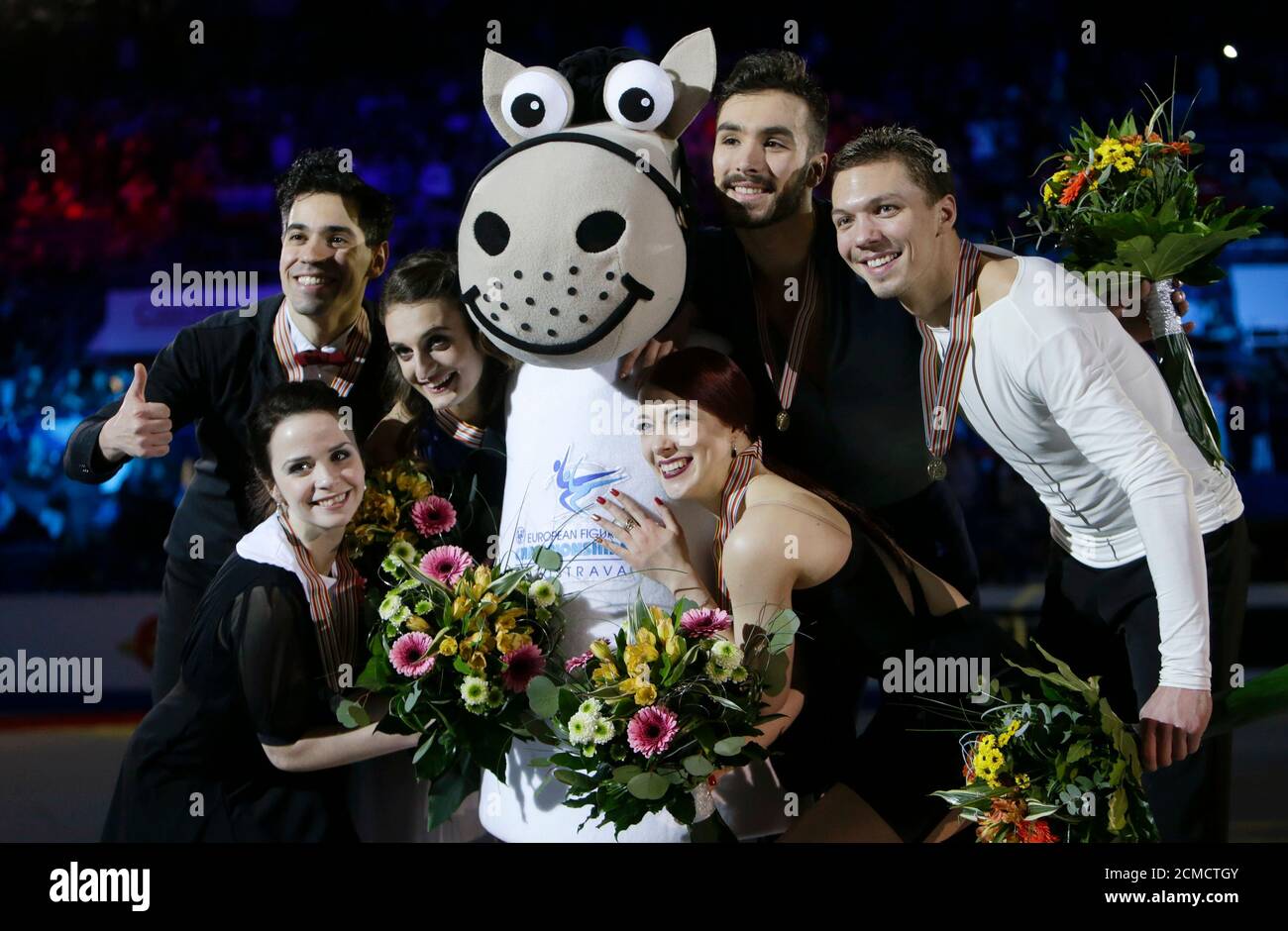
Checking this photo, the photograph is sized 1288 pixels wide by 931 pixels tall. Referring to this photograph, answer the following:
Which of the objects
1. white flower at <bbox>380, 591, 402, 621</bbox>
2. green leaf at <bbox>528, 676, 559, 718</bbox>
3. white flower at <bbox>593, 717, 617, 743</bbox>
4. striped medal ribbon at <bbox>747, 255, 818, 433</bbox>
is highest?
striped medal ribbon at <bbox>747, 255, 818, 433</bbox>

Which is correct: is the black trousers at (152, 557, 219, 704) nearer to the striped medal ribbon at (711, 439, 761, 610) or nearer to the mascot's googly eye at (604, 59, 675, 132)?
the striped medal ribbon at (711, 439, 761, 610)

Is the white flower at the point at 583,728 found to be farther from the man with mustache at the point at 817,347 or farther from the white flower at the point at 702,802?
the man with mustache at the point at 817,347

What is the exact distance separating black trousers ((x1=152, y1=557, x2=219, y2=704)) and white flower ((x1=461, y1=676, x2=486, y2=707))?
0.78 meters

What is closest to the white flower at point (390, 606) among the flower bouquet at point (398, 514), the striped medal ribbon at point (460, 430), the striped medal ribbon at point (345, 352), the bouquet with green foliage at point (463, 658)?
the bouquet with green foliage at point (463, 658)

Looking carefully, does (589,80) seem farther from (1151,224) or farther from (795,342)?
(1151,224)

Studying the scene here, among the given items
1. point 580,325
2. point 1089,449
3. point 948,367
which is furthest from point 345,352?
point 1089,449

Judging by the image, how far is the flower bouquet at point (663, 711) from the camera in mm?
2750

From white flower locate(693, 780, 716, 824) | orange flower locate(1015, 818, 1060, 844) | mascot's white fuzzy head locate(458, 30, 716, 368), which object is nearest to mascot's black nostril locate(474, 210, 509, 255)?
mascot's white fuzzy head locate(458, 30, 716, 368)

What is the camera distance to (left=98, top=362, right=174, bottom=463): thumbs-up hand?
10.2 ft

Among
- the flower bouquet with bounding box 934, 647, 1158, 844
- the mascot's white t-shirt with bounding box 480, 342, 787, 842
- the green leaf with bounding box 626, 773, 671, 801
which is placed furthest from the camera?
the mascot's white t-shirt with bounding box 480, 342, 787, 842

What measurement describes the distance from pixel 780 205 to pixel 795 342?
0.98 ft

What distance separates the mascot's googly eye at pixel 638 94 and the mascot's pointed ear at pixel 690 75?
0.05 meters

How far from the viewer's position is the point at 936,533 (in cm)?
308

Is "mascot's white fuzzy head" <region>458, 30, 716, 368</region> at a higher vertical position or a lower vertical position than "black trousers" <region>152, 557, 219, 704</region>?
higher
